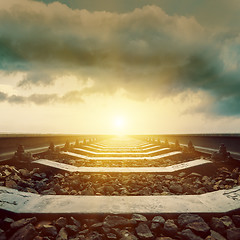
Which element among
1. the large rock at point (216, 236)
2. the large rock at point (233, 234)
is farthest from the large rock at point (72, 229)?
the large rock at point (233, 234)

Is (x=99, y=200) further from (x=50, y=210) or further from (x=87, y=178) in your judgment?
(x=87, y=178)

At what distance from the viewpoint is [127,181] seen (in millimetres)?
4387

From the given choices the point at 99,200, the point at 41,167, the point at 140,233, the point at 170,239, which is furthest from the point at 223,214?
the point at 41,167

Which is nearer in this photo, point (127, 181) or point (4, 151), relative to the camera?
point (127, 181)

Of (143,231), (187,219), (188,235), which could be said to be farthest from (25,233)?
(187,219)

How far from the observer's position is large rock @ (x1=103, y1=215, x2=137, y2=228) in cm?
230

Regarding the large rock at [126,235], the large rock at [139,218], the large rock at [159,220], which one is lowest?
the large rock at [126,235]

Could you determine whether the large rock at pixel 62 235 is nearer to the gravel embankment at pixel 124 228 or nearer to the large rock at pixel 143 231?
the gravel embankment at pixel 124 228

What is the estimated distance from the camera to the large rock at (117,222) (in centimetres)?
230

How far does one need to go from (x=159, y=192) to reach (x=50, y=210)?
2.11 metres

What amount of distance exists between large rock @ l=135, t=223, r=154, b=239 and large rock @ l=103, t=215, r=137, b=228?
3.8 inches

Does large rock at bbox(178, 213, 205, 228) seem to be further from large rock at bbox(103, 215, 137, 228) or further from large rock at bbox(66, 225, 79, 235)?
large rock at bbox(66, 225, 79, 235)

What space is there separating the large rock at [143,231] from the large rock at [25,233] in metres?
1.12

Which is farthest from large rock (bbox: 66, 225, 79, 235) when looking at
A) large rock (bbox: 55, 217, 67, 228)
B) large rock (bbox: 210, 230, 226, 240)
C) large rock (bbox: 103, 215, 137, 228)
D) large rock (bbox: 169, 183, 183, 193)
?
large rock (bbox: 169, 183, 183, 193)
